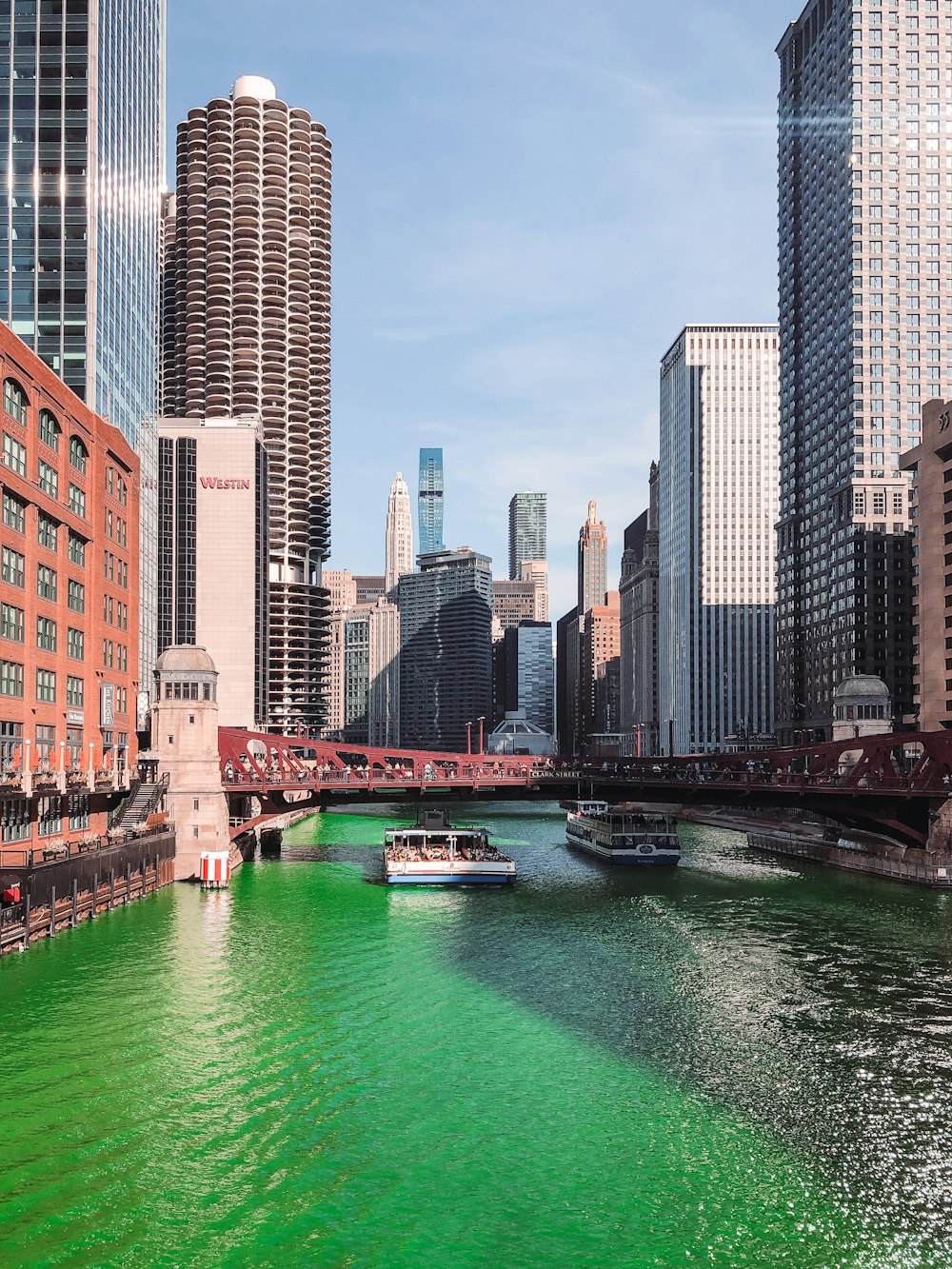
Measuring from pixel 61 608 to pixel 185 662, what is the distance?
1986cm

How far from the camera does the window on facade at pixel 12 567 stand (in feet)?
228

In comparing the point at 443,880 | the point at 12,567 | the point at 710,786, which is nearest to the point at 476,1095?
the point at 12,567

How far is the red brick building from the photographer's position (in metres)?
70.6

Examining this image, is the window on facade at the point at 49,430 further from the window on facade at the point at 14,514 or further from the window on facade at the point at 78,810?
the window on facade at the point at 78,810

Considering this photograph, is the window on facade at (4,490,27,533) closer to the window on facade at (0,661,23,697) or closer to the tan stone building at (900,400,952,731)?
the window on facade at (0,661,23,697)

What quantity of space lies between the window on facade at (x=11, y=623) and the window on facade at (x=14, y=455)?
330 inches

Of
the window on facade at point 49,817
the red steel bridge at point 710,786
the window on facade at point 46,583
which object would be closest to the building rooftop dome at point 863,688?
the red steel bridge at point 710,786

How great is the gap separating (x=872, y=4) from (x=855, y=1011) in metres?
188

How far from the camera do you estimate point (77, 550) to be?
281 ft

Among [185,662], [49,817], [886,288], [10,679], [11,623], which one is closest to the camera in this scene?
[10,679]

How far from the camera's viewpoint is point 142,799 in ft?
296

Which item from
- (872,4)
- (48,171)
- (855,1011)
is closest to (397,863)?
(855,1011)

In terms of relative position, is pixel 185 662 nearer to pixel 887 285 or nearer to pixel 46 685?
pixel 46 685

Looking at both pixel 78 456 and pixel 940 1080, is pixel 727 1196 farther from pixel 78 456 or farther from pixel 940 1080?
pixel 78 456
